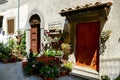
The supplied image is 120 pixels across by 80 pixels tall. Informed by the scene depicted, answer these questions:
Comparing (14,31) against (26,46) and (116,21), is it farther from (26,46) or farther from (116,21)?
(116,21)

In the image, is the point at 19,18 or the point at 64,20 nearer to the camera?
the point at 64,20

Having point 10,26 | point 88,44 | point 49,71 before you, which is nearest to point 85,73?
point 88,44

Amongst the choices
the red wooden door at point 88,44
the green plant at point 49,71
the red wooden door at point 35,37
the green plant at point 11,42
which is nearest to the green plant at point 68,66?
the red wooden door at point 88,44

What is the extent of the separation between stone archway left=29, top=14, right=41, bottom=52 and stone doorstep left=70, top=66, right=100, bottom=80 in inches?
179

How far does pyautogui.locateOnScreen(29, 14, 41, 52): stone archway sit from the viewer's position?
13344 mm

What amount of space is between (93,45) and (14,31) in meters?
8.10

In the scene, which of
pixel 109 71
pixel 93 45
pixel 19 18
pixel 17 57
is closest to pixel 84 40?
pixel 93 45

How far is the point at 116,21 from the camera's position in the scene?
7.94 meters

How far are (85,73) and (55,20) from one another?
12.4ft

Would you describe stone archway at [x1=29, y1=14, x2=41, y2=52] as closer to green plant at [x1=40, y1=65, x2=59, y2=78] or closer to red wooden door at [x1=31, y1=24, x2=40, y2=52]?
red wooden door at [x1=31, y1=24, x2=40, y2=52]

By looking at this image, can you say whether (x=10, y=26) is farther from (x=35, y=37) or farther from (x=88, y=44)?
(x=88, y=44)

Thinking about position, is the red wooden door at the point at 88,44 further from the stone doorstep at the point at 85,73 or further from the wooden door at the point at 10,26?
the wooden door at the point at 10,26

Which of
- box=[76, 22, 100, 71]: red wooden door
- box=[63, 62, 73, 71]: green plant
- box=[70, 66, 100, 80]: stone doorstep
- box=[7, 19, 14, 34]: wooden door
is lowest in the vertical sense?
box=[70, 66, 100, 80]: stone doorstep

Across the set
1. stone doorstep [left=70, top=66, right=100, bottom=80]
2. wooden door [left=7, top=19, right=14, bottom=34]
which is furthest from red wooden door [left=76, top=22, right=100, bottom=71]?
wooden door [left=7, top=19, right=14, bottom=34]
